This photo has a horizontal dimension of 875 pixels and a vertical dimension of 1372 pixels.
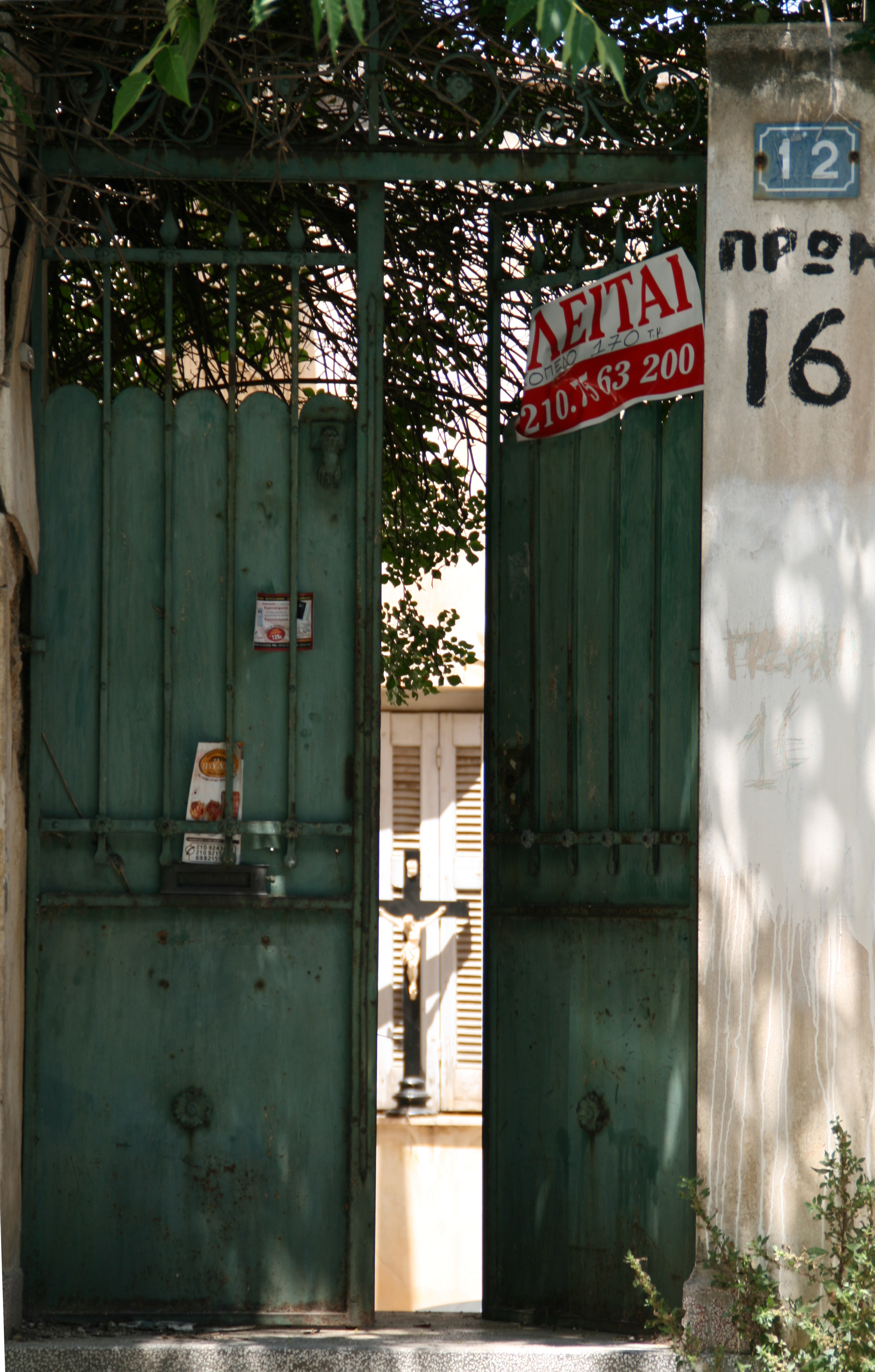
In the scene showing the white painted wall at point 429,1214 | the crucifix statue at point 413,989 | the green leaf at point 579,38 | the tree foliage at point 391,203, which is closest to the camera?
the green leaf at point 579,38

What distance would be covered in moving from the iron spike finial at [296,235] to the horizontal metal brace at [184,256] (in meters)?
0.02

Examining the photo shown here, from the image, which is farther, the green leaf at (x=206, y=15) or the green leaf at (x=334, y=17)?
the green leaf at (x=206, y=15)

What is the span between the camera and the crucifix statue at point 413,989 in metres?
10.1

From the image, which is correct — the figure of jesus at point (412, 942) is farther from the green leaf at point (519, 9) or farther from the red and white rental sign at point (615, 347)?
the green leaf at point (519, 9)

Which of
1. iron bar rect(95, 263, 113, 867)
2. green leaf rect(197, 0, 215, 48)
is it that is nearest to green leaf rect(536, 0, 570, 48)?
green leaf rect(197, 0, 215, 48)

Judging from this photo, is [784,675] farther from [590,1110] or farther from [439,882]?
[439,882]

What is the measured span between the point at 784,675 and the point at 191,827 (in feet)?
5.36

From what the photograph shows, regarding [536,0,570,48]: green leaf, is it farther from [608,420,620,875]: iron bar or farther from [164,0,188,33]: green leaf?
[608,420,620,875]: iron bar

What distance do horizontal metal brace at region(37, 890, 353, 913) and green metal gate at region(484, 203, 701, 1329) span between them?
1.86ft

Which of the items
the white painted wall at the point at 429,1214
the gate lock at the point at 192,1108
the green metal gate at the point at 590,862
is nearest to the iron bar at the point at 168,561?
the gate lock at the point at 192,1108

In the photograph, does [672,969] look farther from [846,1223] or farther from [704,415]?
[704,415]

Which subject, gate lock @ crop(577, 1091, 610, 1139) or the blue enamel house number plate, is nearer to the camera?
the blue enamel house number plate

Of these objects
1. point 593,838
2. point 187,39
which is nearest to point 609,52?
point 187,39

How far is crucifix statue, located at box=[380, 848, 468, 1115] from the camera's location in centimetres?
1009
